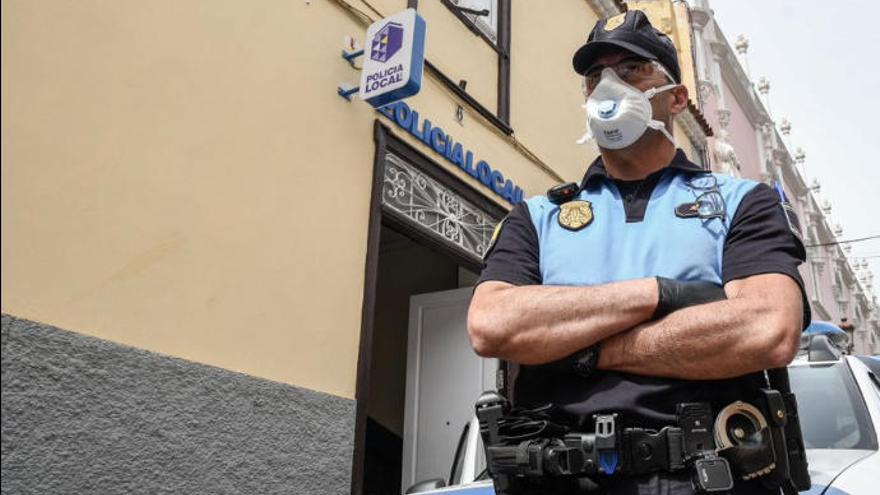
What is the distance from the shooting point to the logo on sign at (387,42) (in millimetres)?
4770

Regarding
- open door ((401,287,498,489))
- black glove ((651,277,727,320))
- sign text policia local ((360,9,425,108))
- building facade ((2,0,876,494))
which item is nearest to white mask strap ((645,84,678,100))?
black glove ((651,277,727,320))

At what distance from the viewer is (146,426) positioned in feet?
10.5

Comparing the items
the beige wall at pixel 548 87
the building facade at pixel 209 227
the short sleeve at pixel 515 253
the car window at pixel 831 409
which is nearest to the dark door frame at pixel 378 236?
the building facade at pixel 209 227

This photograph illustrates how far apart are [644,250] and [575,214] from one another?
215 millimetres

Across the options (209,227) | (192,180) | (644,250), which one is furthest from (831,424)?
(192,180)

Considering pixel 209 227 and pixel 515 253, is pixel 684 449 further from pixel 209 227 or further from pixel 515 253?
pixel 209 227

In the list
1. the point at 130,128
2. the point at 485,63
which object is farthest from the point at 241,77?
the point at 485,63

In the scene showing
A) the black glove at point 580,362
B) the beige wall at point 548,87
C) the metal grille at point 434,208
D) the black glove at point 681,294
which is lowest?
the black glove at point 580,362

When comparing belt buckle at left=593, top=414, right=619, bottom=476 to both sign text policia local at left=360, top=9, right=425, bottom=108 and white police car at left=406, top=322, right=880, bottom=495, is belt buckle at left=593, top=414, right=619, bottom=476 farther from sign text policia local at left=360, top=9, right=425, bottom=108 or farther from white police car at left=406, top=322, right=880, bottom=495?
sign text policia local at left=360, top=9, right=425, bottom=108

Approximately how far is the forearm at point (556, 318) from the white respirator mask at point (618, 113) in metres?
0.54

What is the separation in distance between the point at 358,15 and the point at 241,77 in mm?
1348

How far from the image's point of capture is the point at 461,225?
19.6 feet

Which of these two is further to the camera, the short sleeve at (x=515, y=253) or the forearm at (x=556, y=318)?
the short sleeve at (x=515, y=253)

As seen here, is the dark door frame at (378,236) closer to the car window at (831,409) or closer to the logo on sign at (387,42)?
the logo on sign at (387,42)
